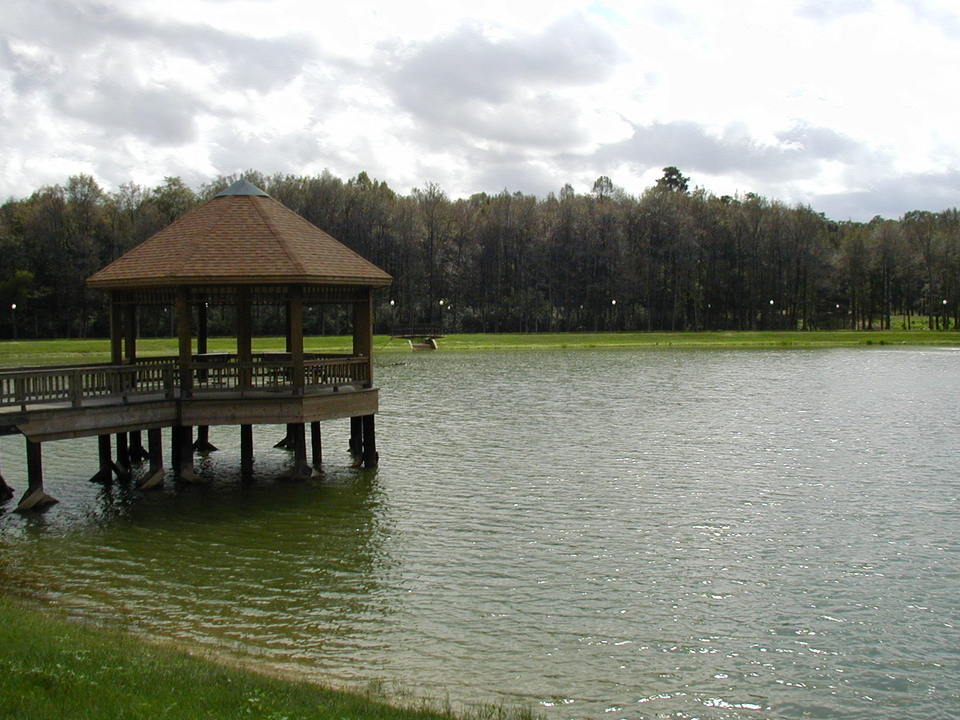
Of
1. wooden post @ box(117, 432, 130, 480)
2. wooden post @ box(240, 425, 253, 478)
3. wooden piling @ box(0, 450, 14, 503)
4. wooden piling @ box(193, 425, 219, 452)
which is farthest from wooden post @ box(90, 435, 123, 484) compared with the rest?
wooden piling @ box(193, 425, 219, 452)

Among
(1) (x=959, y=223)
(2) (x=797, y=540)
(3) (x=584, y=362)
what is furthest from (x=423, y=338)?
(1) (x=959, y=223)

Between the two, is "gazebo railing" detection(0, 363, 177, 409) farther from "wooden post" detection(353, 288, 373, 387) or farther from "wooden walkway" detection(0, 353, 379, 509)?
"wooden post" detection(353, 288, 373, 387)

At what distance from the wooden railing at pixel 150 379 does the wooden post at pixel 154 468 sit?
3.33 ft

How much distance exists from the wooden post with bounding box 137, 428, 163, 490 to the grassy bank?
136 ft

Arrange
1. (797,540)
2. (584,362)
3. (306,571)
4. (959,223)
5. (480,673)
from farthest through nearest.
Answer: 1. (959,223)
2. (584,362)
3. (797,540)
4. (306,571)
5. (480,673)

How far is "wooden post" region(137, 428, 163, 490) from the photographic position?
22156 mm

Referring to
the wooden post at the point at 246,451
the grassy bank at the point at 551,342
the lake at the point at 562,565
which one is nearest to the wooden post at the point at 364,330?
the lake at the point at 562,565

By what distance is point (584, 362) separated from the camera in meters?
62.5

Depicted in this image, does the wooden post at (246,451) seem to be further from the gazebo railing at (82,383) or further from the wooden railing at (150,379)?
the gazebo railing at (82,383)

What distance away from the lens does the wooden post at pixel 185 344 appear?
22.1 m

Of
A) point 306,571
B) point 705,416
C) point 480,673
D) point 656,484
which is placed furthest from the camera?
point 705,416

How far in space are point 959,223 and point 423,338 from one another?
78.0m

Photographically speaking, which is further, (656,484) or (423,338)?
(423,338)

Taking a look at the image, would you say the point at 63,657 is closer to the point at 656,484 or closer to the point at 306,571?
the point at 306,571
